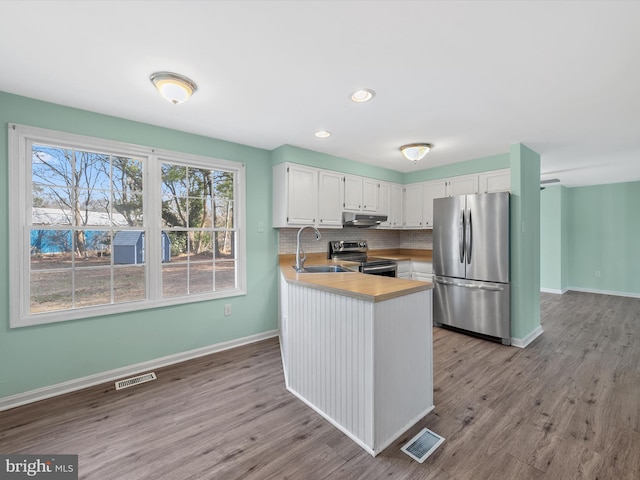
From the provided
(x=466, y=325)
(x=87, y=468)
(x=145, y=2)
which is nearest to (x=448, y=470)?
(x=87, y=468)

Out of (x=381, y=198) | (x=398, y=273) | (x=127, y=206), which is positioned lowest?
(x=398, y=273)

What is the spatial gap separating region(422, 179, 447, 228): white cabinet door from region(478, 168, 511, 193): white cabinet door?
55 centimetres

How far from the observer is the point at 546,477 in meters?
1.58

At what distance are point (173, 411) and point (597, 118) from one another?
452 cm

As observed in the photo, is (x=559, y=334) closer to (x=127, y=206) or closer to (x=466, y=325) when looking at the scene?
(x=466, y=325)

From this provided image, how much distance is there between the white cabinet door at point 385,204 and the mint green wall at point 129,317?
1.92 meters

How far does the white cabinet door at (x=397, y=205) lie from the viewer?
4945 millimetres

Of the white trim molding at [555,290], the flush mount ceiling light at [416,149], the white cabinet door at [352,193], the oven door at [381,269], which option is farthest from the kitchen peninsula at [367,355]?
the white trim molding at [555,290]

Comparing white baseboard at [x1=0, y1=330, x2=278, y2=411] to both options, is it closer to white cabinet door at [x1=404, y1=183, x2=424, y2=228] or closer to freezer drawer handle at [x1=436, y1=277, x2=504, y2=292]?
freezer drawer handle at [x1=436, y1=277, x2=504, y2=292]

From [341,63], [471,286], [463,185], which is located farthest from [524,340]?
[341,63]

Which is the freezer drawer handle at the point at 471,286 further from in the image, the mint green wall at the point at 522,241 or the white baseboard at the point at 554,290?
the white baseboard at the point at 554,290

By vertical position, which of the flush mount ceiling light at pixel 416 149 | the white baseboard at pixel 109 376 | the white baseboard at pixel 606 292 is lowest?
the white baseboard at pixel 109 376

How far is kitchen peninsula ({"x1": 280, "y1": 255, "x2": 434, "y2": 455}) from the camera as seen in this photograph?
1768mm

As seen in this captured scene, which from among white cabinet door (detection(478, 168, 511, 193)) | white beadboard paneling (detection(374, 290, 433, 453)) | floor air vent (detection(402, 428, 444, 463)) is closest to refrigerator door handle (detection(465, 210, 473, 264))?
white cabinet door (detection(478, 168, 511, 193))
